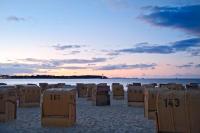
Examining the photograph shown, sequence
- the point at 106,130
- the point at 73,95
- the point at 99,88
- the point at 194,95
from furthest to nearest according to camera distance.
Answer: the point at 99,88 → the point at 73,95 → the point at 106,130 → the point at 194,95

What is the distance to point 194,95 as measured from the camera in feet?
31.7

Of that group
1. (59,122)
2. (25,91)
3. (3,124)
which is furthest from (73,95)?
(25,91)

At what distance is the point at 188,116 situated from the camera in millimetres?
9797

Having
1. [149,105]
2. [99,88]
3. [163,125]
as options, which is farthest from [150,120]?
[99,88]

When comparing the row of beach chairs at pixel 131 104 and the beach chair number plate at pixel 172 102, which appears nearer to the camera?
the row of beach chairs at pixel 131 104

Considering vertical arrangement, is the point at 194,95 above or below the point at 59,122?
above

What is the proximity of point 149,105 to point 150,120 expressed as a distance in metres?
0.78

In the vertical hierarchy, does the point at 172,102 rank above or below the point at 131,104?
above

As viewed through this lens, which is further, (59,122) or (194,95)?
(59,122)

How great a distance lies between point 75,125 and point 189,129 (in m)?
5.71

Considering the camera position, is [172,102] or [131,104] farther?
[131,104]

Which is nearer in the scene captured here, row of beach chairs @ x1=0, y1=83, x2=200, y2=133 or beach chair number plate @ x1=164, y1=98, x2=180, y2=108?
row of beach chairs @ x1=0, y1=83, x2=200, y2=133

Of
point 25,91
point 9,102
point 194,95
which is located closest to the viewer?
point 194,95

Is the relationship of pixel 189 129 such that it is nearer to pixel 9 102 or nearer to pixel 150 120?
pixel 150 120
